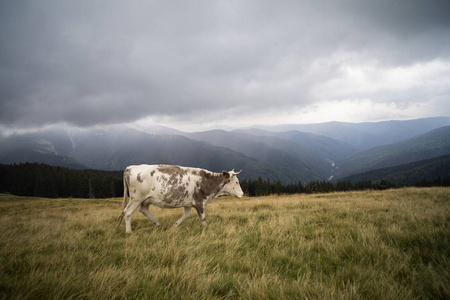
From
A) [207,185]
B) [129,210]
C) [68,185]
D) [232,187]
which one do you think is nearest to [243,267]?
[207,185]

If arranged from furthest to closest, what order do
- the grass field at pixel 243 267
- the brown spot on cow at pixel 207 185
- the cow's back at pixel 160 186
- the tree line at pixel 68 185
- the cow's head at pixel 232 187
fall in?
the tree line at pixel 68 185 → the cow's head at pixel 232 187 → the brown spot on cow at pixel 207 185 → the cow's back at pixel 160 186 → the grass field at pixel 243 267

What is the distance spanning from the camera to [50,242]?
15.2 ft

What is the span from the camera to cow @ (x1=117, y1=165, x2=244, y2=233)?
678 centimetres

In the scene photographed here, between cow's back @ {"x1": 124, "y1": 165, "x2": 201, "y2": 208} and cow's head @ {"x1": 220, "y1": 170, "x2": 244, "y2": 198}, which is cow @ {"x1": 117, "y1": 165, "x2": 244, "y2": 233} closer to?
cow's back @ {"x1": 124, "y1": 165, "x2": 201, "y2": 208}

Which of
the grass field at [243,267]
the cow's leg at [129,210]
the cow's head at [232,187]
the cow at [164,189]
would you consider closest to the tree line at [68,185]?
the cow's head at [232,187]

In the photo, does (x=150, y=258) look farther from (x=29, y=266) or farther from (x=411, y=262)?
(x=411, y=262)

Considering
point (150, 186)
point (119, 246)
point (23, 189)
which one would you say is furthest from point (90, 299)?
point (23, 189)

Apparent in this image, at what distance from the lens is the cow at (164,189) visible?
22.2 feet

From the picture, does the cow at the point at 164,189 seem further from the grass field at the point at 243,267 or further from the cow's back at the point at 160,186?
the grass field at the point at 243,267

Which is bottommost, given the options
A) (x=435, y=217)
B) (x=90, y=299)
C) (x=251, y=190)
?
(x=251, y=190)

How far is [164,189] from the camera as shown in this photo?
22.6ft

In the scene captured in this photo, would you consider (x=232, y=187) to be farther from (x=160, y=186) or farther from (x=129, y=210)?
(x=129, y=210)

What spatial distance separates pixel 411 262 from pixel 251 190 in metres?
86.0

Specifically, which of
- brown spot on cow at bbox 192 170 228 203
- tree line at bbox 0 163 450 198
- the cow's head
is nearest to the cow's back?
brown spot on cow at bbox 192 170 228 203
